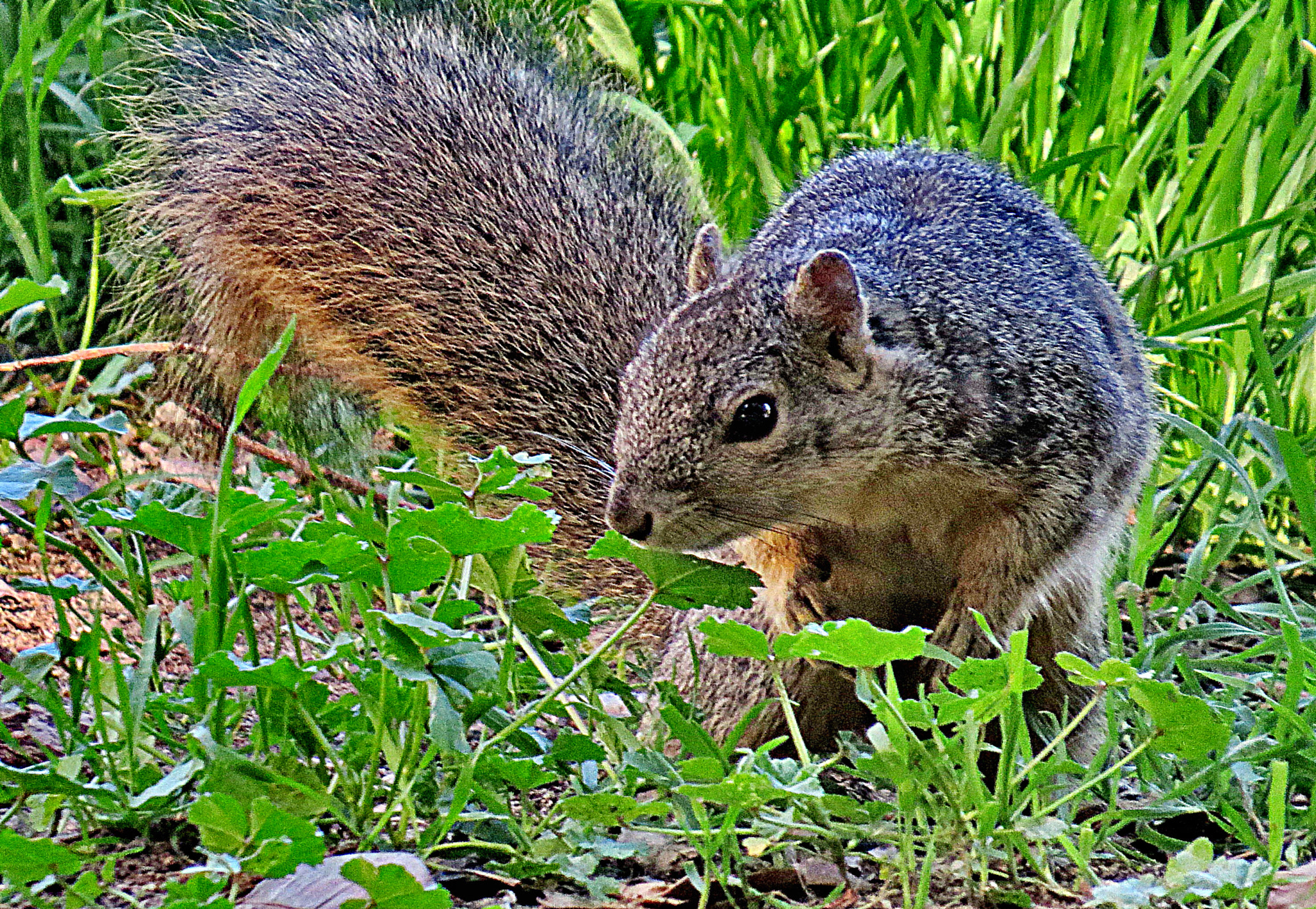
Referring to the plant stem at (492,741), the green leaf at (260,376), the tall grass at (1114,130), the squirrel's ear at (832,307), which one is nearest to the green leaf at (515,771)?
the plant stem at (492,741)

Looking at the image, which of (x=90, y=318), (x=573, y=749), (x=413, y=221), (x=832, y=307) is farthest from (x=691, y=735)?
(x=90, y=318)

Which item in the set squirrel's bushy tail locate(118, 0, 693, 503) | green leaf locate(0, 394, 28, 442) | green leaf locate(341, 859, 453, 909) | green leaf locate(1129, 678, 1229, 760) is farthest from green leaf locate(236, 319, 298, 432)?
squirrel's bushy tail locate(118, 0, 693, 503)

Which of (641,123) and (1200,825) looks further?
(641,123)

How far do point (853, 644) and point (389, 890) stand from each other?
59 cm

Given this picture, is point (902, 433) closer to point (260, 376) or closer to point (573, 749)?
point (573, 749)

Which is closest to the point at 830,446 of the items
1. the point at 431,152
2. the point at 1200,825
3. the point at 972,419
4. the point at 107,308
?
the point at 972,419

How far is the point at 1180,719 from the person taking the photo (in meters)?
1.87

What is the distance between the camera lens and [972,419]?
2477 millimetres

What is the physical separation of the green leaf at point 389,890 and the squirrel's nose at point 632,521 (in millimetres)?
965

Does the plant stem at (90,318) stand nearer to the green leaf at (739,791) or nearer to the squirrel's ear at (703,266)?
the squirrel's ear at (703,266)

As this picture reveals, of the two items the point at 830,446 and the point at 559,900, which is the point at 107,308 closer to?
the point at 830,446

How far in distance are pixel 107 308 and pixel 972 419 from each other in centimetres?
222

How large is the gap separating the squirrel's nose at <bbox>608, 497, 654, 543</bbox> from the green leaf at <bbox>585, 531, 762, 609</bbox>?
0.90 ft

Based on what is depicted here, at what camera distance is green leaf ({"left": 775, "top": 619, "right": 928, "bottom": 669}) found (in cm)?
174
